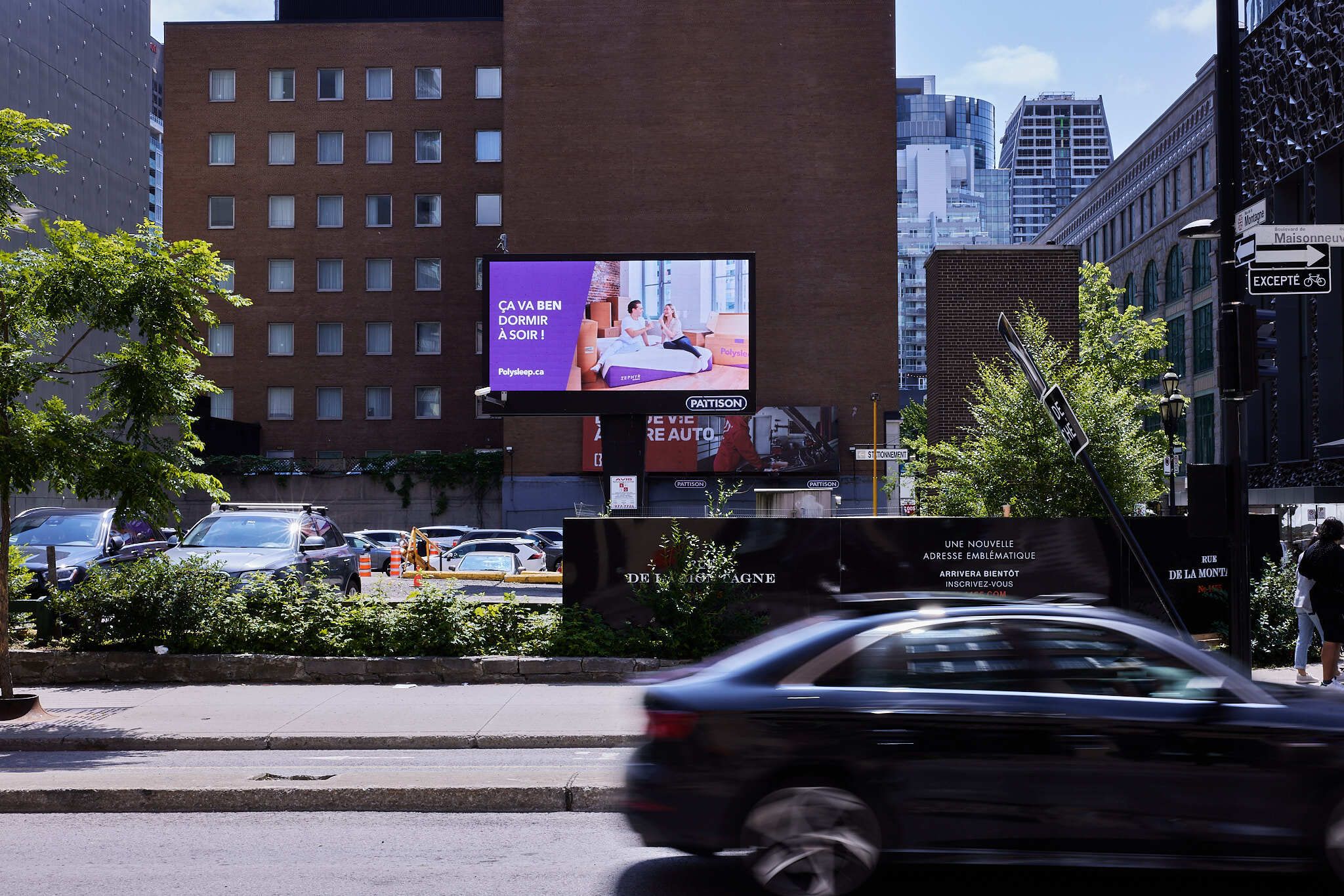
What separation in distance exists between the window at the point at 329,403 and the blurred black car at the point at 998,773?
57.3 metres

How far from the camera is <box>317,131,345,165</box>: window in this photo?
2372 inches

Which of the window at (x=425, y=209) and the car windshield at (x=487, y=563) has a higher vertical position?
the window at (x=425, y=209)

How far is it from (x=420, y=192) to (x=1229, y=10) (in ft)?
175

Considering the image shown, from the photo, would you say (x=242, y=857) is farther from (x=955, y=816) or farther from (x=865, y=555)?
(x=865, y=555)

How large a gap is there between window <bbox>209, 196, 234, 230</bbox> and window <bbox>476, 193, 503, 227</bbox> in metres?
11.9

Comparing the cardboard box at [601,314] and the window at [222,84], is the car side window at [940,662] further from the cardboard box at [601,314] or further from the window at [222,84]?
the window at [222,84]

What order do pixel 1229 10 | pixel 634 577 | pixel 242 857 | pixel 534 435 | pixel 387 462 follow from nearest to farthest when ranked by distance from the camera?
pixel 242 857 → pixel 1229 10 → pixel 634 577 → pixel 534 435 → pixel 387 462

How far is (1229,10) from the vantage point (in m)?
10.4

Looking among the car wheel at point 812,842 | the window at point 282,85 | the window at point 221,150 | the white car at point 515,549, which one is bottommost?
the white car at point 515,549

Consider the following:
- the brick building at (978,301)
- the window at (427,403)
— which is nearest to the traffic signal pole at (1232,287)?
the brick building at (978,301)

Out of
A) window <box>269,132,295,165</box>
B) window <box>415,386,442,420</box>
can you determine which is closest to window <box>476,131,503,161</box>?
window <box>269,132,295,165</box>

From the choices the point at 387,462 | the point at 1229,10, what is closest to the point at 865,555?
the point at 1229,10

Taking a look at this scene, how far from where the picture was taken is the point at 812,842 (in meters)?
5.74

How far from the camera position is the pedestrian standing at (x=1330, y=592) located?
1231 centimetres
